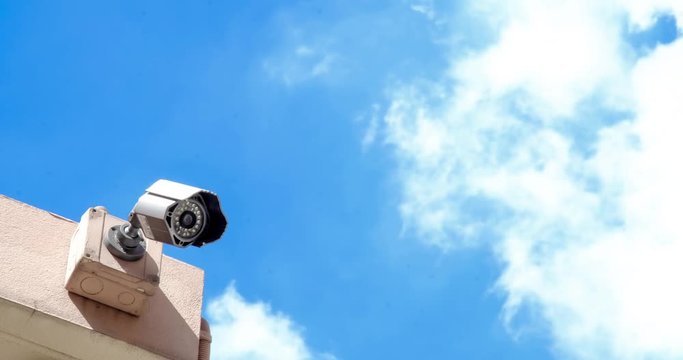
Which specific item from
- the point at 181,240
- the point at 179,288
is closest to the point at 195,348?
the point at 179,288

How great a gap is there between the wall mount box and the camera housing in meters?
0.31

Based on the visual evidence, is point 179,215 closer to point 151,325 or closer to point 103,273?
point 103,273

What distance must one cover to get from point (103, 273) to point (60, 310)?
1.00ft

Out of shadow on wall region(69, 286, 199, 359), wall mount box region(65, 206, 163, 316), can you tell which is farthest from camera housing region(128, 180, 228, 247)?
shadow on wall region(69, 286, 199, 359)

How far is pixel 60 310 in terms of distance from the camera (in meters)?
5.30

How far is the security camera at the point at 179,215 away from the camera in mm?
5156

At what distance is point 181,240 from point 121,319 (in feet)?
2.12

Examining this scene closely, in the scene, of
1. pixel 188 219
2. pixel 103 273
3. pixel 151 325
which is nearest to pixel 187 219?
pixel 188 219

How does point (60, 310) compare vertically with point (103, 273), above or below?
below

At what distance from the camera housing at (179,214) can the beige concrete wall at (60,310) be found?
55 cm

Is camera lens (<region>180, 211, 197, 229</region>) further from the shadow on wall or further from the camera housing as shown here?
the shadow on wall

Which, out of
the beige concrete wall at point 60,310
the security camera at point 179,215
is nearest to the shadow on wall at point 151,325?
Answer: the beige concrete wall at point 60,310

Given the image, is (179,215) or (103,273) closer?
(179,215)

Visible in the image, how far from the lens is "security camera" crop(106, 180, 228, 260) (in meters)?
5.16
